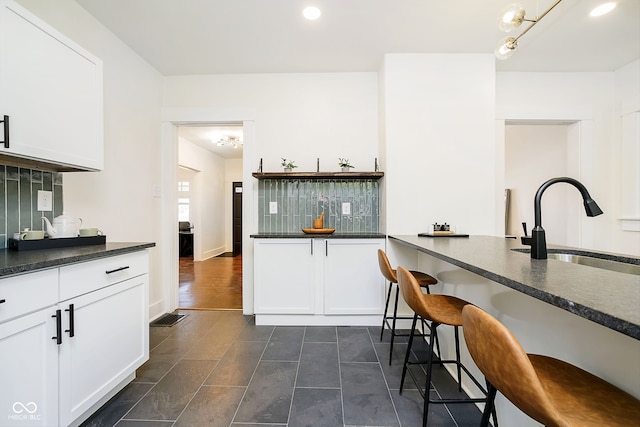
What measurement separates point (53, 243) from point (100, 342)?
0.68m

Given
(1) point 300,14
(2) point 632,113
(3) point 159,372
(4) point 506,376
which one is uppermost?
(1) point 300,14

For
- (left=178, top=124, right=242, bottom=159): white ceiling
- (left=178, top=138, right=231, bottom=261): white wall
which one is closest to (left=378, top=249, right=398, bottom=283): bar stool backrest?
(left=178, top=124, right=242, bottom=159): white ceiling

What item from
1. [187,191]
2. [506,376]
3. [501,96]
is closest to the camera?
[506,376]

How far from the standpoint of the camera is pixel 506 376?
2.07 feet

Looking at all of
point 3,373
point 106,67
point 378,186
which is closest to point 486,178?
point 378,186

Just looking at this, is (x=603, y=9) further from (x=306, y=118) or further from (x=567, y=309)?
(x=567, y=309)

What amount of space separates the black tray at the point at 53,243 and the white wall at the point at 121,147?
47cm

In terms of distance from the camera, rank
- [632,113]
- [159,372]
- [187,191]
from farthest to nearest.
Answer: [187,191], [632,113], [159,372]

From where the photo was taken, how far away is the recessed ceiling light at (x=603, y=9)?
201 centimetres

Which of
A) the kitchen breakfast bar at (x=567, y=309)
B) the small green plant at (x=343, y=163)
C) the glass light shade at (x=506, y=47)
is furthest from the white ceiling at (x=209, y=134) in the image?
the kitchen breakfast bar at (x=567, y=309)

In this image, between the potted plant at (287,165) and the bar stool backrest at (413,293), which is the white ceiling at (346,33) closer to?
the potted plant at (287,165)

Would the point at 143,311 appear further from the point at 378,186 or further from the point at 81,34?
the point at 378,186

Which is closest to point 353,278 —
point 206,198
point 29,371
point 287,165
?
point 287,165

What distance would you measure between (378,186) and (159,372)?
2616 millimetres
